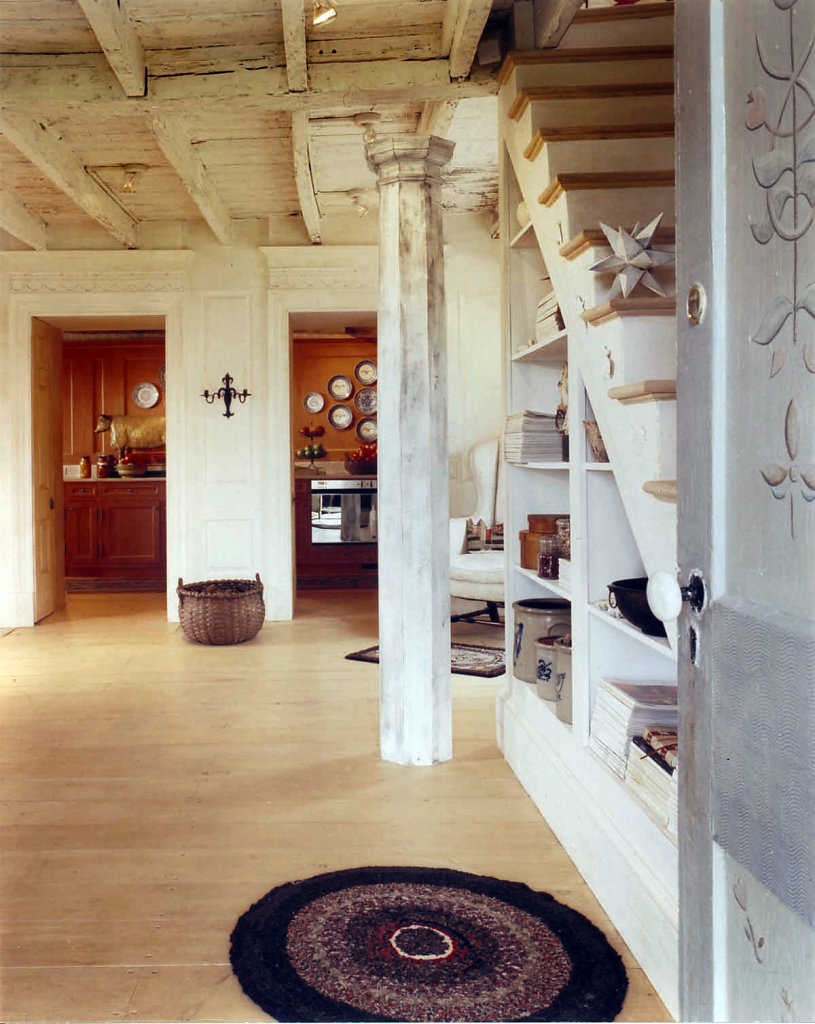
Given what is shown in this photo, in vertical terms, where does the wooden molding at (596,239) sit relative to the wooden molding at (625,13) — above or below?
below

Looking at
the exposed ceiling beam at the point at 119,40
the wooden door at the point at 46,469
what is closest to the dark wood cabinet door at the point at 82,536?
the wooden door at the point at 46,469

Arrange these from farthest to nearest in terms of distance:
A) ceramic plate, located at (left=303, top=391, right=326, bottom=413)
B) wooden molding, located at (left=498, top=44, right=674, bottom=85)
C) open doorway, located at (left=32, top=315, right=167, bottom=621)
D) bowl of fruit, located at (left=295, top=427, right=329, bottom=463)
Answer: ceramic plate, located at (left=303, top=391, right=326, bottom=413), bowl of fruit, located at (left=295, top=427, right=329, bottom=463), open doorway, located at (left=32, top=315, right=167, bottom=621), wooden molding, located at (left=498, top=44, right=674, bottom=85)

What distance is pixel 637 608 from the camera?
2.21m

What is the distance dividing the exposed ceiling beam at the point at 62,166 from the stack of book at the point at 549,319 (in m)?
2.60

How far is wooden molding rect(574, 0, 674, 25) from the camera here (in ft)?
10.9

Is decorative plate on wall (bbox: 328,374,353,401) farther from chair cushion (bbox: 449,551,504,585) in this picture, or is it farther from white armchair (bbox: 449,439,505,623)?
chair cushion (bbox: 449,551,504,585)

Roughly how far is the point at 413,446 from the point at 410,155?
3.54 ft

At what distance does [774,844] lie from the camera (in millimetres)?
945

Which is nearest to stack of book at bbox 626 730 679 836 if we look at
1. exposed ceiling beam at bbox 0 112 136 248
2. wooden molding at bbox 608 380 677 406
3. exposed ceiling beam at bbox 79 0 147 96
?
wooden molding at bbox 608 380 677 406

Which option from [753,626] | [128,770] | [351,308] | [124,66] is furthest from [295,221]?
[753,626]

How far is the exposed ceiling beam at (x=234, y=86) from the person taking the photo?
364 cm

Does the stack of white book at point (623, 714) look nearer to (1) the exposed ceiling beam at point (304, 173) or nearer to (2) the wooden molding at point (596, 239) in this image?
(2) the wooden molding at point (596, 239)

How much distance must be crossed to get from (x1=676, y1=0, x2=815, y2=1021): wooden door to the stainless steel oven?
306 inches

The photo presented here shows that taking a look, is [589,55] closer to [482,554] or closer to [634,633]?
[634,633]
